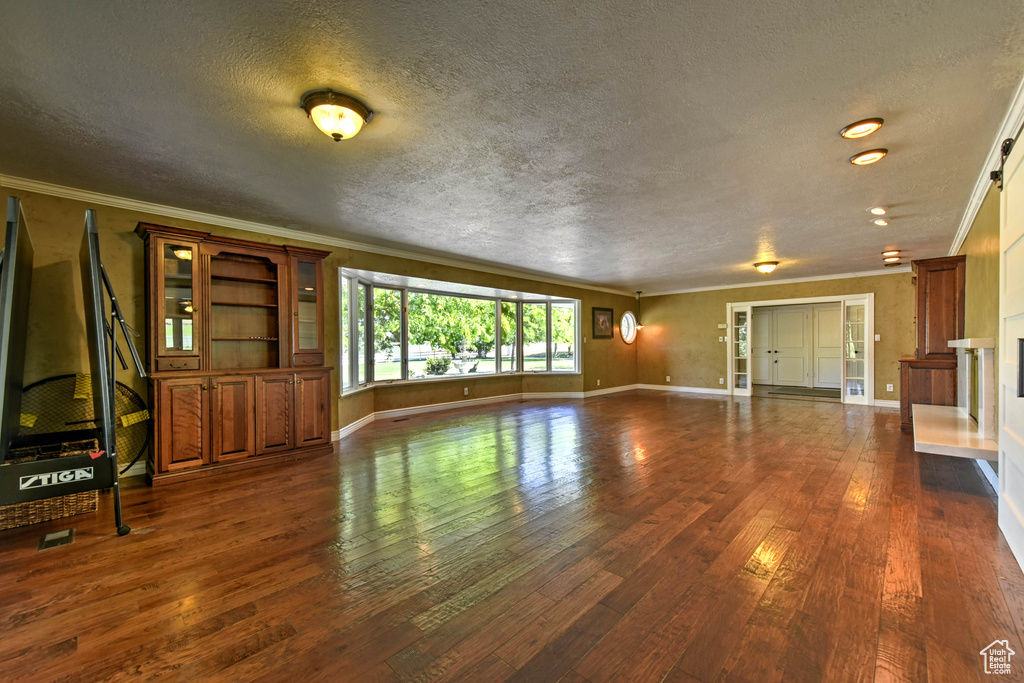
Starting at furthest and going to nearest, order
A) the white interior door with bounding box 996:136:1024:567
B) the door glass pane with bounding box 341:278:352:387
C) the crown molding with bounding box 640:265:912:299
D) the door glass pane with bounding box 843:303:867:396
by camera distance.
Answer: the door glass pane with bounding box 843:303:867:396, the crown molding with bounding box 640:265:912:299, the door glass pane with bounding box 341:278:352:387, the white interior door with bounding box 996:136:1024:567

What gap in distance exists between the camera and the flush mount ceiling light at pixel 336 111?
2.20 meters

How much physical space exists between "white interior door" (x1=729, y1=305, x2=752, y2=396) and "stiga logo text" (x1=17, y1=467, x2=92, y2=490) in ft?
32.4

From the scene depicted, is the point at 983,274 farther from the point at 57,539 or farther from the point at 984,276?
the point at 57,539

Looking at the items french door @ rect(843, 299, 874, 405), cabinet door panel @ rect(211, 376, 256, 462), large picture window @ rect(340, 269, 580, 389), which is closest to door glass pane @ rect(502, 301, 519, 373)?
large picture window @ rect(340, 269, 580, 389)

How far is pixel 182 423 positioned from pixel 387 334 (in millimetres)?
3273

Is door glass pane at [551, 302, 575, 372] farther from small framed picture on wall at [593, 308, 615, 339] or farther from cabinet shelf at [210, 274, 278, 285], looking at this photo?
cabinet shelf at [210, 274, 278, 285]

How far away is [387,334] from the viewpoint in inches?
269

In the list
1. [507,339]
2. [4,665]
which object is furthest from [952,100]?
[507,339]

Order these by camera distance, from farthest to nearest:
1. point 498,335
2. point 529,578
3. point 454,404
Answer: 1. point 498,335
2. point 454,404
3. point 529,578

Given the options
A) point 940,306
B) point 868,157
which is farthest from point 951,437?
point 940,306

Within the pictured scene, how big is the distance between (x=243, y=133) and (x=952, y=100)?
13.0 feet

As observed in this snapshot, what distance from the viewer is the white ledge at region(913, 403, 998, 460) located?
287 cm

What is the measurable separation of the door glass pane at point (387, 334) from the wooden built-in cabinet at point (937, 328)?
268 inches

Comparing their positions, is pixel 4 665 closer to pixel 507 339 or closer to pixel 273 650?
pixel 273 650
